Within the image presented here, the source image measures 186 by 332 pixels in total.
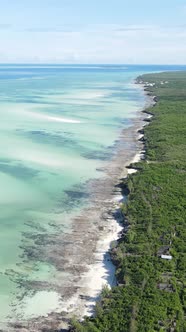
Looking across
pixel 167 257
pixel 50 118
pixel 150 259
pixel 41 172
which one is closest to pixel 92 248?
pixel 150 259

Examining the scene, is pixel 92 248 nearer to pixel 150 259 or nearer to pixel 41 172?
pixel 150 259

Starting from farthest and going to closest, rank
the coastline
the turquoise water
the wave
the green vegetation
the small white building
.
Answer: the wave < the small white building < the turquoise water < the coastline < the green vegetation

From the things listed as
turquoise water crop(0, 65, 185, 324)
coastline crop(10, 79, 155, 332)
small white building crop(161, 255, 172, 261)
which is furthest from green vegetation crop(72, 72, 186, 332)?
turquoise water crop(0, 65, 185, 324)

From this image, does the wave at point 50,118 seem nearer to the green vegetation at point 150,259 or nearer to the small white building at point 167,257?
the green vegetation at point 150,259

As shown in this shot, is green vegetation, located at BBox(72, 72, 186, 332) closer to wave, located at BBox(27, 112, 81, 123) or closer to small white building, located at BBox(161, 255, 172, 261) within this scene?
small white building, located at BBox(161, 255, 172, 261)

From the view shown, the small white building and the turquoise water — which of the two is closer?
the turquoise water

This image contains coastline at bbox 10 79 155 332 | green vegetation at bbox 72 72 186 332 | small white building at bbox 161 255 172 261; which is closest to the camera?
green vegetation at bbox 72 72 186 332
